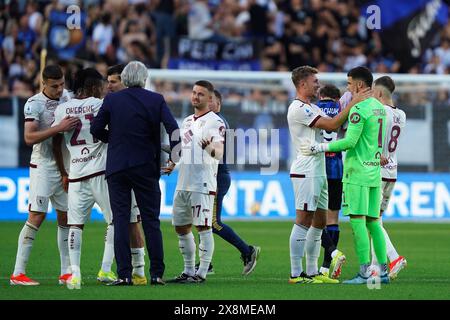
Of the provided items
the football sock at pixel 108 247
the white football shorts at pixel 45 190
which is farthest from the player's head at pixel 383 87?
the white football shorts at pixel 45 190

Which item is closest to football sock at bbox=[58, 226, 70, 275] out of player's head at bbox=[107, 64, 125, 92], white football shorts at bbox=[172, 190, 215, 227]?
white football shorts at bbox=[172, 190, 215, 227]

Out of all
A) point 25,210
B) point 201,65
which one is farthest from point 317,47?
point 25,210

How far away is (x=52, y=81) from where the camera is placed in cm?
1188

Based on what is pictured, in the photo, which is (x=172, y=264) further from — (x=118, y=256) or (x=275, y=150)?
(x=275, y=150)

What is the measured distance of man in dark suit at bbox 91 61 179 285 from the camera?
36.9 feet

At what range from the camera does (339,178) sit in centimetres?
1339

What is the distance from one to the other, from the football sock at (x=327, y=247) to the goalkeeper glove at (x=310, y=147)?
155 centimetres

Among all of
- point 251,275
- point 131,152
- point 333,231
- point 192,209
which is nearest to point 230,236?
point 251,275

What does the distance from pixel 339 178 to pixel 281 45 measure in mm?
13582

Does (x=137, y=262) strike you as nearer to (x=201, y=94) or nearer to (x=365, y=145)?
(x=201, y=94)

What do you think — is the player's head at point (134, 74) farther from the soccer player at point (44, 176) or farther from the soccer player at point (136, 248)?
the soccer player at point (44, 176)

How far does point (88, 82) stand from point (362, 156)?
3.00 metres

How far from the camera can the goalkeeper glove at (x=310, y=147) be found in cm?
1165

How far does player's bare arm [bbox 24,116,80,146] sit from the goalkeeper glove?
2.45 meters
